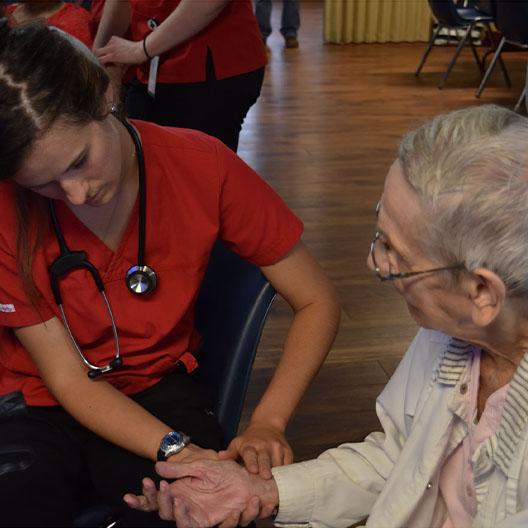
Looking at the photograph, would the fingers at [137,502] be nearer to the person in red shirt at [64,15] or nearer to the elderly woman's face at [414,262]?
the elderly woman's face at [414,262]

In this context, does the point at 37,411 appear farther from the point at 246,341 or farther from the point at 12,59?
the point at 12,59

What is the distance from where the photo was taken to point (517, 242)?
1065 mm

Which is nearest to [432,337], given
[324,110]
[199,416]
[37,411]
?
[199,416]

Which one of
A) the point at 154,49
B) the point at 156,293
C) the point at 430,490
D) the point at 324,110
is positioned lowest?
the point at 324,110

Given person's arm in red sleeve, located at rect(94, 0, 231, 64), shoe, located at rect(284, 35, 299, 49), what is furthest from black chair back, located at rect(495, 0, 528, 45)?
person's arm in red sleeve, located at rect(94, 0, 231, 64)

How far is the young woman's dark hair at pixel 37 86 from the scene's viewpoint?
135 centimetres

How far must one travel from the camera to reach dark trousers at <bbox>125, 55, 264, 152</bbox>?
2.53m

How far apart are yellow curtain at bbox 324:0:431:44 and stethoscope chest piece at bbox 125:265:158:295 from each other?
765cm

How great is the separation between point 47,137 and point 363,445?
70 cm

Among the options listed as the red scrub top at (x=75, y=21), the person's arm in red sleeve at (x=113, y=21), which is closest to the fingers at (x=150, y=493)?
the person's arm in red sleeve at (x=113, y=21)

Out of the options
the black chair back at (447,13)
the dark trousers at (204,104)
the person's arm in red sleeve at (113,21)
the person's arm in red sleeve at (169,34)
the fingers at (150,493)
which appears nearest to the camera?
the fingers at (150,493)

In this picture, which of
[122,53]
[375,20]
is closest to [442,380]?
[122,53]

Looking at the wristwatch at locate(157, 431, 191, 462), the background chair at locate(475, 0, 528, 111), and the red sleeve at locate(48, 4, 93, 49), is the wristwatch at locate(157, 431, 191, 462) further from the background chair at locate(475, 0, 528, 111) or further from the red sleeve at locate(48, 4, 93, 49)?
the background chair at locate(475, 0, 528, 111)

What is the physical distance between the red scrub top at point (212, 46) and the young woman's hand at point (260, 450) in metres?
1.27
